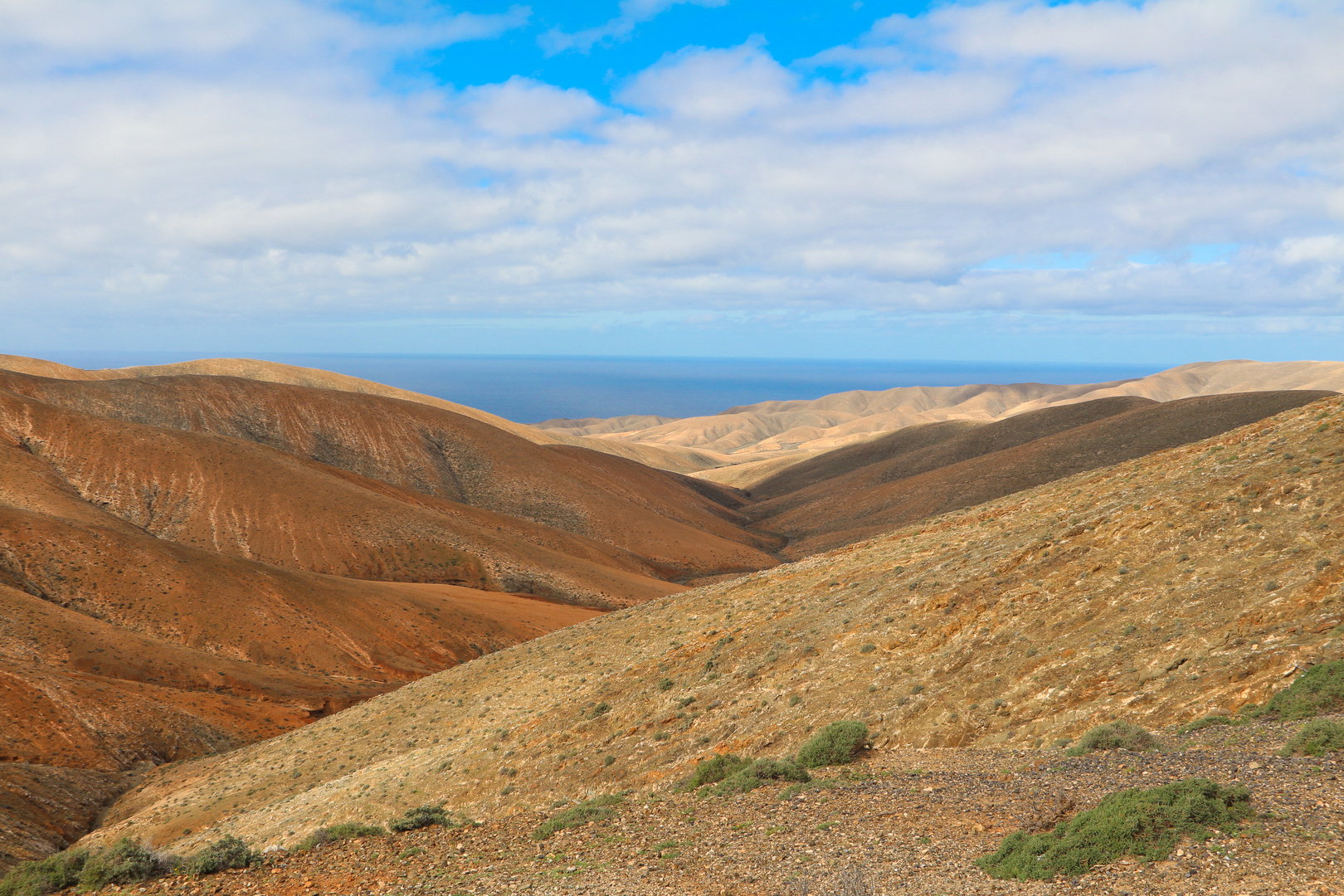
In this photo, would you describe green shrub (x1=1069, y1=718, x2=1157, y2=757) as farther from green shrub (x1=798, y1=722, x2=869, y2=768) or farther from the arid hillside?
the arid hillside

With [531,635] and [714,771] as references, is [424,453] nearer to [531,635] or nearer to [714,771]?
[531,635]

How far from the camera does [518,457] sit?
75375mm

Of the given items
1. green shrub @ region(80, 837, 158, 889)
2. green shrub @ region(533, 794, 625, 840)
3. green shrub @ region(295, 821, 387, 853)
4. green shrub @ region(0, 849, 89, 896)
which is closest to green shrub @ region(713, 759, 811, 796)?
green shrub @ region(533, 794, 625, 840)

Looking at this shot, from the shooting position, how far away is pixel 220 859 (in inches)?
453

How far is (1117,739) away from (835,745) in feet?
13.4

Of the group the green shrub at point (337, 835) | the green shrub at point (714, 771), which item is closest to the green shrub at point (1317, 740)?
the green shrub at point (714, 771)

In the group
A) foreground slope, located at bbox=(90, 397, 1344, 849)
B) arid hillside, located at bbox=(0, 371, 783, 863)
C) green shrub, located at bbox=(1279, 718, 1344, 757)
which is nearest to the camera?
green shrub, located at bbox=(1279, 718, 1344, 757)

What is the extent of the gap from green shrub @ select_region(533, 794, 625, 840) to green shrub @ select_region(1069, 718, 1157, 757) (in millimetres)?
6874

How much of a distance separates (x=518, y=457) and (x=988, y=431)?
174 feet

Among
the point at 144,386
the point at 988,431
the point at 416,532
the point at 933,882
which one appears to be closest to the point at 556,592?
the point at 416,532

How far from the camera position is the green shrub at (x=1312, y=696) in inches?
382

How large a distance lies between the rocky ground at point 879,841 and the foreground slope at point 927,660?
1.57m

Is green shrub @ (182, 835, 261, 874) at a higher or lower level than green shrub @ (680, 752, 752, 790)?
lower

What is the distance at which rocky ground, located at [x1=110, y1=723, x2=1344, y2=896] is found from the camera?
7.22 meters
